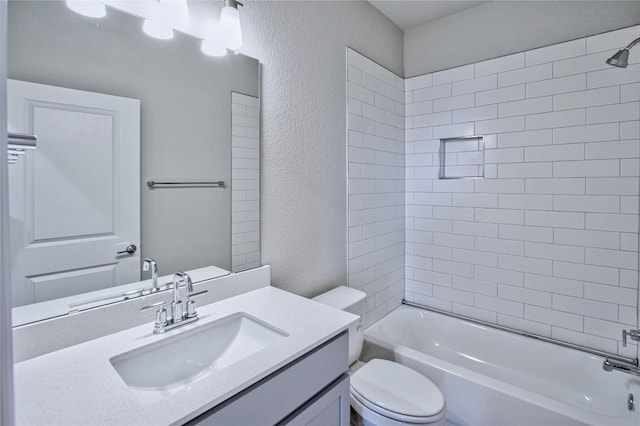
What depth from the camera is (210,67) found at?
1.40 meters

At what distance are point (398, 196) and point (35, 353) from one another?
2.35m

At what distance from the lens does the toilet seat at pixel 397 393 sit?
1.40m

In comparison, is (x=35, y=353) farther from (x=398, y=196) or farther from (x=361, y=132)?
(x=398, y=196)

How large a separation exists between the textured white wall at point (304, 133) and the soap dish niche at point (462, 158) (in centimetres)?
97

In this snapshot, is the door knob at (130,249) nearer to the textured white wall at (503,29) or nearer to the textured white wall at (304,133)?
the textured white wall at (304,133)

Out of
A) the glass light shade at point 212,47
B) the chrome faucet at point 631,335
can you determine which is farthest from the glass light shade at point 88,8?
the chrome faucet at point 631,335

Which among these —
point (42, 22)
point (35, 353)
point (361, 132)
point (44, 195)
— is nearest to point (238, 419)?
point (35, 353)

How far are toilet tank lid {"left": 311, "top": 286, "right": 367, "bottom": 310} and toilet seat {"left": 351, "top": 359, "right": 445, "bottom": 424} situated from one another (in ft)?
1.14

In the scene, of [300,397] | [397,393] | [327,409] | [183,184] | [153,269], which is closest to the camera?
[300,397]

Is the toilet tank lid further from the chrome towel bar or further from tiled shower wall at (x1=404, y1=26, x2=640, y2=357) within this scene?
tiled shower wall at (x1=404, y1=26, x2=640, y2=357)

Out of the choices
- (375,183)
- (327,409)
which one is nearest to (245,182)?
(327,409)

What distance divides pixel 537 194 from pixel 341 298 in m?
1.51

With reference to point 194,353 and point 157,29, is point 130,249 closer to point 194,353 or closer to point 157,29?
point 194,353

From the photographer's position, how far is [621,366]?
177 cm
